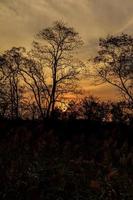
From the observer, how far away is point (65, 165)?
11531 millimetres

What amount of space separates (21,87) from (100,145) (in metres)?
42.2

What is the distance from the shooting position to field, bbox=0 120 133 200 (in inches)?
402

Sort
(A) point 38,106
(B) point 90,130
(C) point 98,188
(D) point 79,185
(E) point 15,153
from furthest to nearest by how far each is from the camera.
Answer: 1. (A) point 38,106
2. (B) point 90,130
3. (E) point 15,153
4. (D) point 79,185
5. (C) point 98,188

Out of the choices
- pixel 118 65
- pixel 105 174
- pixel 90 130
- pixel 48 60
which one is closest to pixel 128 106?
pixel 118 65

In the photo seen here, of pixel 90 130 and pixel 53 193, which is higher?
pixel 90 130

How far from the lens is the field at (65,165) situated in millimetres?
10211

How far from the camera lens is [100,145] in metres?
12.7

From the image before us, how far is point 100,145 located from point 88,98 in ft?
117

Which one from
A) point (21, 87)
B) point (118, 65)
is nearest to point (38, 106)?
point (21, 87)

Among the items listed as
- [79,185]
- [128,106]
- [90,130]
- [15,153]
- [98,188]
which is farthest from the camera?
[128,106]

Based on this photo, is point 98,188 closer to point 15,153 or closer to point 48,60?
point 15,153

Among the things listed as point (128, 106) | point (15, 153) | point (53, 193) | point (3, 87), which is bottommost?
point (53, 193)

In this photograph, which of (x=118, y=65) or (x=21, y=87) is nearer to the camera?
(x=118, y=65)

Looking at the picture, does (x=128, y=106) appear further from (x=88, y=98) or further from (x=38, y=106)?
(x=38, y=106)
